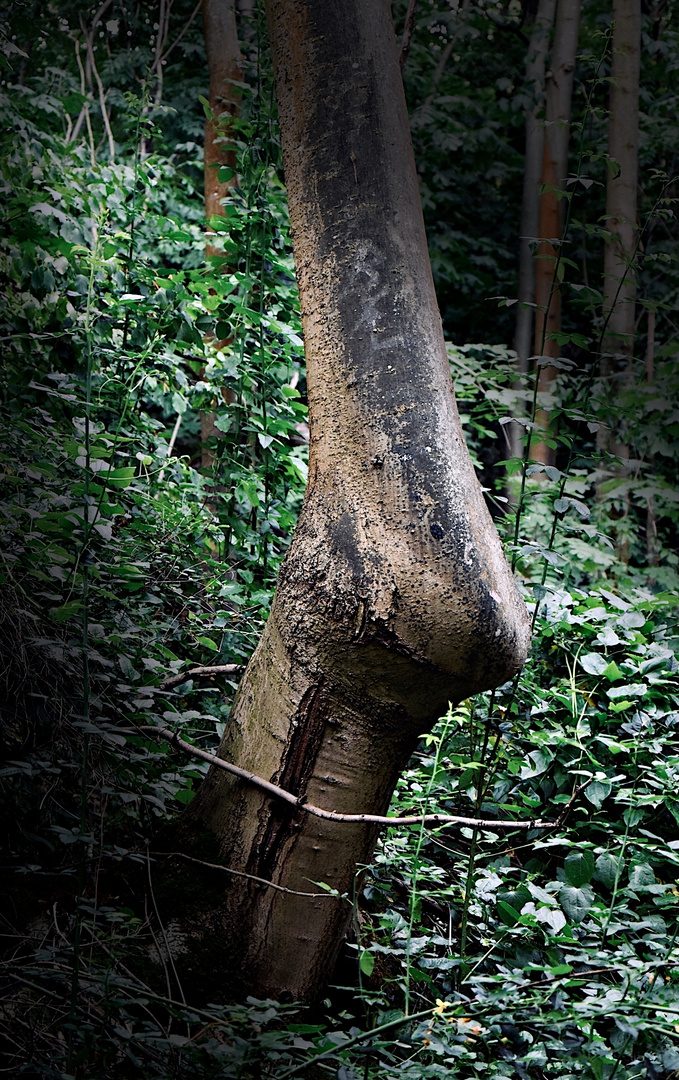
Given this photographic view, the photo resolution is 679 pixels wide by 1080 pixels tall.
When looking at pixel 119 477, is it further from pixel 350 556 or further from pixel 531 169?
pixel 531 169

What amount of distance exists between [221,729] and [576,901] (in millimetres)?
1116

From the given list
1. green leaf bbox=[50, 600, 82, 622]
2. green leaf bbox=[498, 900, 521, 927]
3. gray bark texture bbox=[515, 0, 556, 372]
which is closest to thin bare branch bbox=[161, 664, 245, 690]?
green leaf bbox=[50, 600, 82, 622]

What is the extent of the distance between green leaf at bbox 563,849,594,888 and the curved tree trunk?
2.15 ft

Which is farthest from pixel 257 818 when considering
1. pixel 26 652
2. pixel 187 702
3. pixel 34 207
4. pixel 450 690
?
pixel 34 207

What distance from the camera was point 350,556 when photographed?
1.57 metres

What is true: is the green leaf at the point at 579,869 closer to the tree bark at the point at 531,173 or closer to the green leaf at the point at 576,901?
the green leaf at the point at 576,901

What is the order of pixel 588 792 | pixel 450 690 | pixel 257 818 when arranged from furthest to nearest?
pixel 588 792 < pixel 257 818 < pixel 450 690

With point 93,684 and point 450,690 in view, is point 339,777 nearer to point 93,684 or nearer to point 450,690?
point 450,690

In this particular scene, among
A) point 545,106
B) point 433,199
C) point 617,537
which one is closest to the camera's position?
point 617,537

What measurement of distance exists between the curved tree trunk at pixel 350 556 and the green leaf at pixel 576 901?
66 centimetres

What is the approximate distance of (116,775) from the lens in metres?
1.84

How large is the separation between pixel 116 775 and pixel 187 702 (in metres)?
0.70

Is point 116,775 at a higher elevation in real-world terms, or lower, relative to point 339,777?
lower

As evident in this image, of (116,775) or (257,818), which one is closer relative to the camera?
(257,818)
